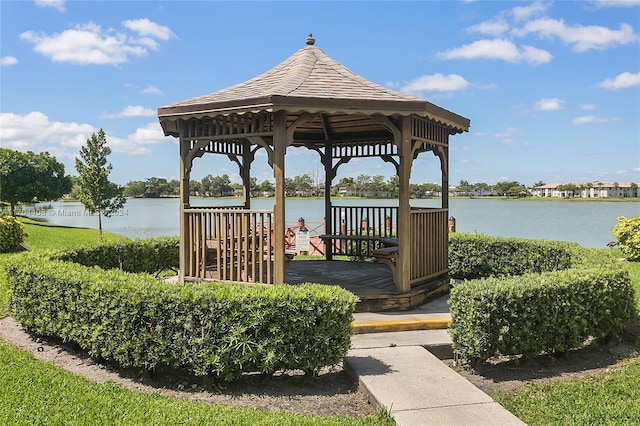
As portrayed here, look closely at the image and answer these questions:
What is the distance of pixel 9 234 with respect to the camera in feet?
49.1

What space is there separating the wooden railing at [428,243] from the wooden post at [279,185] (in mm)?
2034

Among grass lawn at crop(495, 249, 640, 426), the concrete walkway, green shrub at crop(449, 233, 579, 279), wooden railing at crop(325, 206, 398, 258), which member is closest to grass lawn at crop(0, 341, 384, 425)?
the concrete walkway

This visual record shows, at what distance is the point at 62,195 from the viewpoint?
48.2m

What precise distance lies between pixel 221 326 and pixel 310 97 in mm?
3169

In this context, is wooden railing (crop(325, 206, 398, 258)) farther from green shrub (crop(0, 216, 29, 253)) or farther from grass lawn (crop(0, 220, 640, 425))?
green shrub (crop(0, 216, 29, 253))

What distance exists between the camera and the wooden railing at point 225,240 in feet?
22.4

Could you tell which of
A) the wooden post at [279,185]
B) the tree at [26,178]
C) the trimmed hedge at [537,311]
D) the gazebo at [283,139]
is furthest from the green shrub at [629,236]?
the tree at [26,178]

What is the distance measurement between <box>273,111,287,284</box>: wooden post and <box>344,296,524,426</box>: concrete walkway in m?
1.30

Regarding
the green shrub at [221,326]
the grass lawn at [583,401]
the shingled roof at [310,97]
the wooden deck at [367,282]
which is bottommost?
the grass lawn at [583,401]

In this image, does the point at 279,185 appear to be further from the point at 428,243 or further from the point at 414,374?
the point at 414,374

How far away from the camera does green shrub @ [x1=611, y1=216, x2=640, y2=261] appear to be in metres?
13.8

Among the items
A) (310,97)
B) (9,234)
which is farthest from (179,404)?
(9,234)

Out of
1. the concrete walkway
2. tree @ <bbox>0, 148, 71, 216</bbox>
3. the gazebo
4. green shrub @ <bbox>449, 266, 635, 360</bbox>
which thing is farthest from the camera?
tree @ <bbox>0, 148, 71, 216</bbox>

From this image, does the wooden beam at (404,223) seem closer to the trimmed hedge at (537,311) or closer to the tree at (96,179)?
the trimmed hedge at (537,311)
